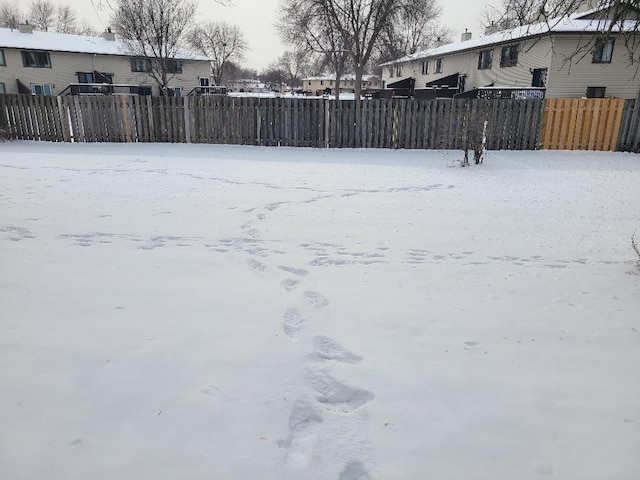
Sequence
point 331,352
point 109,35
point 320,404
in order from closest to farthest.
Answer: point 320,404
point 331,352
point 109,35

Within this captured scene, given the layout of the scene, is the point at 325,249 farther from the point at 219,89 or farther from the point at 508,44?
the point at 219,89

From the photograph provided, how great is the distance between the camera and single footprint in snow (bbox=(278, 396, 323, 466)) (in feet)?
6.85

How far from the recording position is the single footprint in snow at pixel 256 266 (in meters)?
4.26

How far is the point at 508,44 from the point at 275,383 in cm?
3064

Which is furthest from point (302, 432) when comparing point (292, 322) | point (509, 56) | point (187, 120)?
point (509, 56)

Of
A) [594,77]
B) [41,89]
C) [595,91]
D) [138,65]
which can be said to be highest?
[138,65]

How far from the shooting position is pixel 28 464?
201 centimetres

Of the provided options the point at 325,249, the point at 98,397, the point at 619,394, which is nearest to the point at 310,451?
the point at 98,397

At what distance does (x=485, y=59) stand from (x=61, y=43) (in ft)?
A: 113

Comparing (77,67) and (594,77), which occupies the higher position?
(77,67)

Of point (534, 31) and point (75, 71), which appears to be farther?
point (75, 71)

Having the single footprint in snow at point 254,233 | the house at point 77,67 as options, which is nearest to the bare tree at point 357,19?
the house at point 77,67

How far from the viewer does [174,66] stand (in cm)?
4100

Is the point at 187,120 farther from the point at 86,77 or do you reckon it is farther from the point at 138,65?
the point at 138,65
